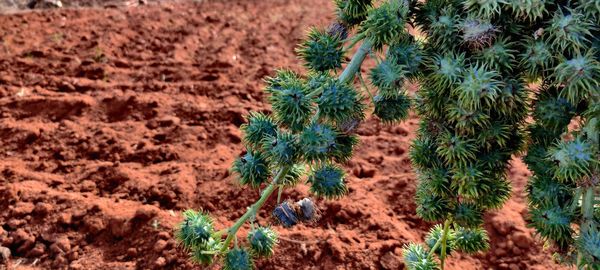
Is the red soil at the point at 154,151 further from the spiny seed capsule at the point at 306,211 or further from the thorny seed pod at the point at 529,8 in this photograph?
the thorny seed pod at the point at 529,8

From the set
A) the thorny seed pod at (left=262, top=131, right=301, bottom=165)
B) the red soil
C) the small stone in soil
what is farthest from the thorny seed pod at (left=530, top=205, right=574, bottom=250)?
the small stone in soil

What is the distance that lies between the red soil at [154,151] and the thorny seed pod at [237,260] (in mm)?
1043

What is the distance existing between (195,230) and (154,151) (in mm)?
2035

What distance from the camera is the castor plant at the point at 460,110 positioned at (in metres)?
1.61

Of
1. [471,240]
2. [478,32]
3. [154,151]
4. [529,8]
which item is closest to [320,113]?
[478,32]

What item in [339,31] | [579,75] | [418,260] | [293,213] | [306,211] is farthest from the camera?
[306,211]

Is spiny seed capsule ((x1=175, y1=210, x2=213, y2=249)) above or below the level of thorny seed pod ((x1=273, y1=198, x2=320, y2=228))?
below

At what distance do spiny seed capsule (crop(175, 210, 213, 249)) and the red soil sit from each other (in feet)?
3.47

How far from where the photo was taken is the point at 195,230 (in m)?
1.98

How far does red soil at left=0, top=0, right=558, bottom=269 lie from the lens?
318 cm

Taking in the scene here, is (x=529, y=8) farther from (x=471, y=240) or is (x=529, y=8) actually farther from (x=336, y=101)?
(x=471, y=240)

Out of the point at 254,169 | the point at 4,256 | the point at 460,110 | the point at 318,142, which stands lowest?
the point at 4,256

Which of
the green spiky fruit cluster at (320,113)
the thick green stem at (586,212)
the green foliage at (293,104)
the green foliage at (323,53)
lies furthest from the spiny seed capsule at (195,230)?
the thick green stem at (586,212)

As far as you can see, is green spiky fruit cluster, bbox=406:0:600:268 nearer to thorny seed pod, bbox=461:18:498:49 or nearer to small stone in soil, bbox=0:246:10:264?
thorny seed pod, bbox=461:18:498:49
